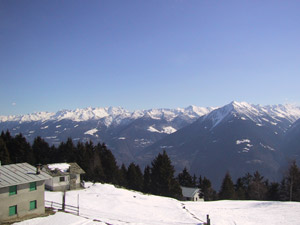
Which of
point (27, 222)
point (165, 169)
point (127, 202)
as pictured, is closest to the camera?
point (27, 222)

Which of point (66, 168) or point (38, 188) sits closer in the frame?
point (38, 188)

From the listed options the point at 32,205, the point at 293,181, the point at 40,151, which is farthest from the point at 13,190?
the point at 293,181

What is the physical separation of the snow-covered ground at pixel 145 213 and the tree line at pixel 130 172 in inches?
953

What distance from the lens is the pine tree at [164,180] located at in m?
73.7

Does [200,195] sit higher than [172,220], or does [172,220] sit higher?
[172,220]

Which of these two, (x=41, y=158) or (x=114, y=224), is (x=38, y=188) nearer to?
(x=114, y=224)

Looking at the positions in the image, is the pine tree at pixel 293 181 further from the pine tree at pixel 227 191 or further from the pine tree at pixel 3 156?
the pine tree at pixel 3 156

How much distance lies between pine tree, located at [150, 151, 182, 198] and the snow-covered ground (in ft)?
78.5

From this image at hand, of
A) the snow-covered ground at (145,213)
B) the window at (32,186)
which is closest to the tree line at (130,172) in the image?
the snow-covered ground at (145,213)

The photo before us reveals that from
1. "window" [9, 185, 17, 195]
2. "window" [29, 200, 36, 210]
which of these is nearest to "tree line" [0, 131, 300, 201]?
"window" [29, 200, 36, 210]

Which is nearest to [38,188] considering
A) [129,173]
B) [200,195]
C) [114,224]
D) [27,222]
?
[27,222]

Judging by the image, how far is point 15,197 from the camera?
30.5m

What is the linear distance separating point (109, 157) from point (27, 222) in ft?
203

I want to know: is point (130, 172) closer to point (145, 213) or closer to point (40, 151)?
point (40, 151)
